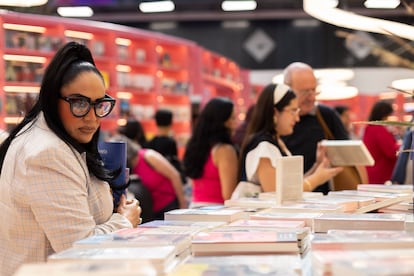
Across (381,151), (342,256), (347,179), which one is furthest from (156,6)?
(342,256)

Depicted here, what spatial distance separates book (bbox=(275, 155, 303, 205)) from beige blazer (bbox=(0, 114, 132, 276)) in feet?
2.71

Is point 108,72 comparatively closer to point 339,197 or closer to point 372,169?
point 372,169

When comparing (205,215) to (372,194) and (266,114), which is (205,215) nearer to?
(372,194)

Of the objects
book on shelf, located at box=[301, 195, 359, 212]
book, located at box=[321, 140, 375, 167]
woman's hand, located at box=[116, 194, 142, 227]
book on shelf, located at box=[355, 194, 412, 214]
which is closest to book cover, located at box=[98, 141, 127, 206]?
woman's hand, located at box=[116, 194, 142, 227]

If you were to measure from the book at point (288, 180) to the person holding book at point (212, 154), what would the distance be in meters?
1.63

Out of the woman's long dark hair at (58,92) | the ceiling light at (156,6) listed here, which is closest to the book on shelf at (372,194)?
the woman's long dark hair at (58,92)

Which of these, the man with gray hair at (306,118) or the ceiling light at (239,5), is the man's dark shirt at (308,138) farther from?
the ceiling light at (239,5)

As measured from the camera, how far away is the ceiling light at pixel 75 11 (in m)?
18.1

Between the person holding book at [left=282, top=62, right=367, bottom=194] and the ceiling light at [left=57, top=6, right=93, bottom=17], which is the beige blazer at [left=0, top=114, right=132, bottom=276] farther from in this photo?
the ceiling light at [left=57, top=6, right=93, bottom=17]

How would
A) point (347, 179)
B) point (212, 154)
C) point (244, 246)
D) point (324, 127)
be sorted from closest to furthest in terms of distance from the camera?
point (244, 246)
point (347, 179)
point (324, 127)
point (212, 154)

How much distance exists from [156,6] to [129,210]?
16220mm

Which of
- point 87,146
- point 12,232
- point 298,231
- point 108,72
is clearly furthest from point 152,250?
point 108,72

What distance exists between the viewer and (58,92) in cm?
223

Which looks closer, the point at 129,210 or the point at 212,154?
the point at 129,210
